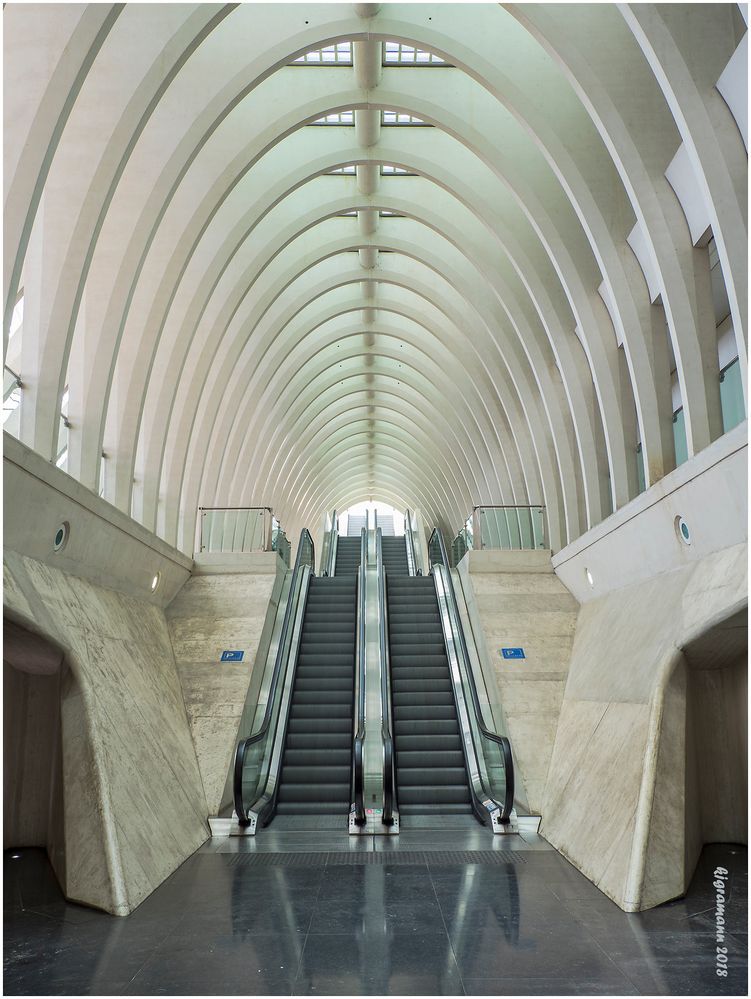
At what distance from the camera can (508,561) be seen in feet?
49.5

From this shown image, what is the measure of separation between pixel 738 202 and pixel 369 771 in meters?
8.22

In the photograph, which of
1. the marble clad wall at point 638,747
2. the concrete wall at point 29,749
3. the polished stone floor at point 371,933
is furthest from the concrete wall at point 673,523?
the concrete wall at point 29,749

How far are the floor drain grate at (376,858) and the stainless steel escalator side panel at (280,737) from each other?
124cm

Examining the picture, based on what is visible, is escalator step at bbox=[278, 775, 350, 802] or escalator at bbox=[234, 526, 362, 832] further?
escalator step at bbox=[278, 775, 350, 802]

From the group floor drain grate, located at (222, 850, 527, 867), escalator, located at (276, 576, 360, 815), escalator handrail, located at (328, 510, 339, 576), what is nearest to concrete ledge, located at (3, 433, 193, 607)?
escalator, located at (276, 576, 360, 815)

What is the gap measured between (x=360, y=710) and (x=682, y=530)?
576cm

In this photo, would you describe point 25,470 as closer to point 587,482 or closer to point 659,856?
point 659,856

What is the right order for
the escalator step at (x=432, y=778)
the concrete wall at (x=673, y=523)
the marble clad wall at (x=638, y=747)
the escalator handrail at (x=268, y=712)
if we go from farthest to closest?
the escalator step at (x=432, y=778) → the escalator handrail at (x=268, y=712) → the concrete wall at (x=673, y=523) → the marble clad wall at (x=638, y=747)

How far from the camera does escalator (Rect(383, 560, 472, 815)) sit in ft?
36.6

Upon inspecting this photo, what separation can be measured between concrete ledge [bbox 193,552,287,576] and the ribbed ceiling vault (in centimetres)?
149

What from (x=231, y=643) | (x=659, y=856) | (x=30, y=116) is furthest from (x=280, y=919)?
(x=30, y=116)

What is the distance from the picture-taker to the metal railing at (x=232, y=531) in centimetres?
1605

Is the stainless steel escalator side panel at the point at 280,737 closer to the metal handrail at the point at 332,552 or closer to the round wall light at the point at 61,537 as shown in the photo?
the round wall light at the point at 61,537

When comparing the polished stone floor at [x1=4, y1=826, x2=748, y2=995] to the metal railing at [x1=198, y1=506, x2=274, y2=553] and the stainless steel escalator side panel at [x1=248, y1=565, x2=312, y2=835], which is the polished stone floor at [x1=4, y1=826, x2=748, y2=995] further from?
the metal railing at [x1=198, y1=506, x2=274, y2=553]
